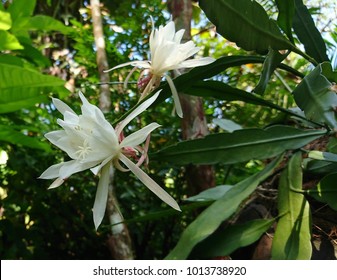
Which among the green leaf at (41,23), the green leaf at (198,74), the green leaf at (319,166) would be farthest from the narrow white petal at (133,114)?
the green leaf at (41,23)

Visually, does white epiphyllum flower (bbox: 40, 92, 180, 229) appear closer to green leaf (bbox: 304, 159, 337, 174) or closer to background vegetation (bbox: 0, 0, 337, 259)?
background vegetation (bbox: 0, 0, 337, 259)

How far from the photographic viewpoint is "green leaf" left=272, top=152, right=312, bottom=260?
2.05 feet

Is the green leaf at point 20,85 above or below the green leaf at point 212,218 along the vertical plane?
above

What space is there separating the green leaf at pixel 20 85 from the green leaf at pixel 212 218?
0.45 m

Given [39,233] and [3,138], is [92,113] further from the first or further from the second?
[39,233]

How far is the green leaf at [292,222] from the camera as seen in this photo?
0.63 metres

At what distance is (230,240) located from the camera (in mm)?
666

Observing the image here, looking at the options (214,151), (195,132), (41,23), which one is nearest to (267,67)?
(214,151)

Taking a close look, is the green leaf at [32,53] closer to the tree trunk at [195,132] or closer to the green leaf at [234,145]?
the tree trunk at [195,132]

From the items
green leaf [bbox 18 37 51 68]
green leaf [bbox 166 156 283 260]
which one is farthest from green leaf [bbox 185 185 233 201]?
green leaf [bbox 18 37 51 68]

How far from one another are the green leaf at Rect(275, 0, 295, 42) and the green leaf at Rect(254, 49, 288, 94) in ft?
0.26

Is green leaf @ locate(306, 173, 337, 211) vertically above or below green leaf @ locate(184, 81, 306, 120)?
below

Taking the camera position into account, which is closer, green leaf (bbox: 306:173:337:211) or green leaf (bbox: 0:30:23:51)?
green leaf (bbox: 306:173:337:211)
